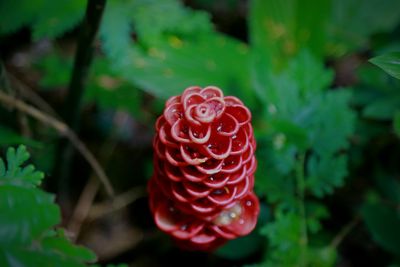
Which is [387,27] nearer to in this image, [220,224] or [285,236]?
[285,236]

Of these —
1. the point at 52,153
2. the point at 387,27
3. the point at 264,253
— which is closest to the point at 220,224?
the point at 264,253

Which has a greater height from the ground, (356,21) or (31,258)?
(356,21)

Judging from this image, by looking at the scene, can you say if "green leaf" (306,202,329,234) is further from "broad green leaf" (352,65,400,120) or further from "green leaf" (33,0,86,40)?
"green leaf" (33,0,86,40)

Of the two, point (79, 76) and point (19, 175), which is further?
point (79, 76)

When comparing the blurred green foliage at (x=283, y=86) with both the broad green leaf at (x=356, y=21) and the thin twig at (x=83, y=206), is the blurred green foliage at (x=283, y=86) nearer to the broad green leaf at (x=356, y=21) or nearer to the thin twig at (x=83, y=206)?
the broad green leaf at (x=356, y=21)

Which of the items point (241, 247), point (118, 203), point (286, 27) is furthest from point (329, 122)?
point (118, 203)

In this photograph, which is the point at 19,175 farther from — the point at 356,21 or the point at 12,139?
the point at 356,21
